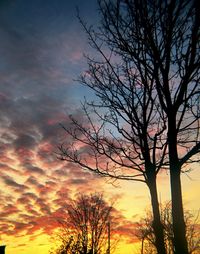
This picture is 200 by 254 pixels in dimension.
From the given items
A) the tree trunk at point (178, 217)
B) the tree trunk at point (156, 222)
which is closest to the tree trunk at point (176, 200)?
the tree trunk at point (178, 217)

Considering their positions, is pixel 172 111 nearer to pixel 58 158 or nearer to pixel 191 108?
pixel 191 108

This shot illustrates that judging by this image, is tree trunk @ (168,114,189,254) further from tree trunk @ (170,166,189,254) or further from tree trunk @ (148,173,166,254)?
tree trunk @ (148,173,166,254)

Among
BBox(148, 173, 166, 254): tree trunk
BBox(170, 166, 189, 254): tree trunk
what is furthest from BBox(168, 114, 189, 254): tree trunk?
BBox(148, 173, 166, 254): tree trunk

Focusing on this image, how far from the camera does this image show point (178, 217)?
645cm

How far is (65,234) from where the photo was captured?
37.9 m

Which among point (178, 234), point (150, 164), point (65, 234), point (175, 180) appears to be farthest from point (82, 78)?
point (65, 234)

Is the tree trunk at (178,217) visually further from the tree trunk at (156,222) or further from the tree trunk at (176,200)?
the tree trunk at (156,222)

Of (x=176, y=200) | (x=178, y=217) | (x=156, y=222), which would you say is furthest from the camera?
(x=156, y=222)

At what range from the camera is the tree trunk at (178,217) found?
632 cm

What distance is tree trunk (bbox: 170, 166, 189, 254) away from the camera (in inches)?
249

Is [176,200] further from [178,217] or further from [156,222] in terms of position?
[156,222]

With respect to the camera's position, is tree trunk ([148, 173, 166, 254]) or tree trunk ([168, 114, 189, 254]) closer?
tree trunk ([168, 114, 189, 254])

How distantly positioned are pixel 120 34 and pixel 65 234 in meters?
32.9

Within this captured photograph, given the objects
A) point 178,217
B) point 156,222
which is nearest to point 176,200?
point 178,217
